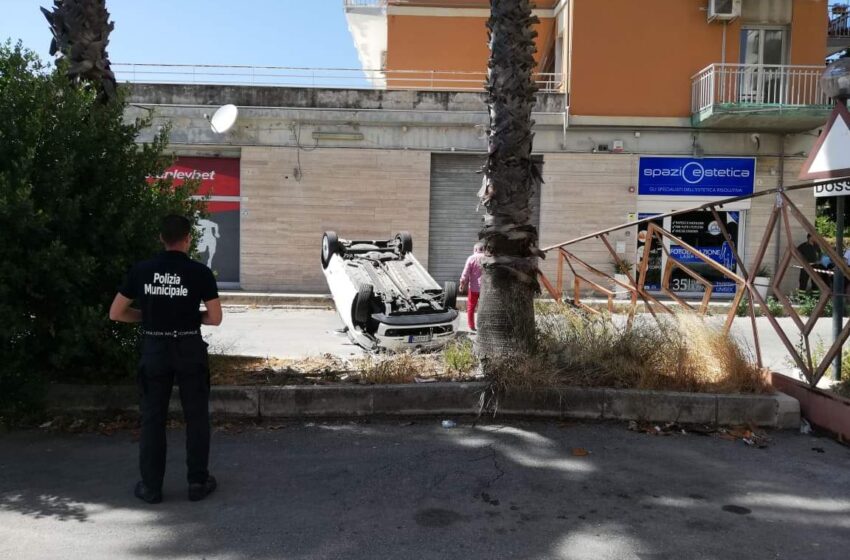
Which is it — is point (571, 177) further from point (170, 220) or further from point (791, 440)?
point (170, 220)

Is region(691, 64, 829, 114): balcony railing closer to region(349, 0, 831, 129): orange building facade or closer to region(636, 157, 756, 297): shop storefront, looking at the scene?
region(349, 0, 831, 129): orange building facade

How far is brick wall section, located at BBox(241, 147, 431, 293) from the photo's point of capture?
57.3 ft

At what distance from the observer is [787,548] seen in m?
3.53

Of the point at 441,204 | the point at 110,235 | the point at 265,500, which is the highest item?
the point at 441,204

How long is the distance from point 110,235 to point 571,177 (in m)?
13.7

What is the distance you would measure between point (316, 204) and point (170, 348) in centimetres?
1383

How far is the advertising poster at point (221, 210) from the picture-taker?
17625 mm

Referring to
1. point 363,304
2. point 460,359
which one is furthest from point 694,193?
point 460,359

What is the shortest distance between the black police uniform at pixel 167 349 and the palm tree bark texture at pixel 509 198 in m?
2.88

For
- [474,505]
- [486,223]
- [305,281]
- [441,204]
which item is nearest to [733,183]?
[441,204]

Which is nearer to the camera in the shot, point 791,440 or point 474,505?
point 474,505

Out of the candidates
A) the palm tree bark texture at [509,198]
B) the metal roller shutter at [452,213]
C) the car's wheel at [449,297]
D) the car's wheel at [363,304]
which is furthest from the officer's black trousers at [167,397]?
the metal roller shutter at [452,213]

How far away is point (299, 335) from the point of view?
1137 cm

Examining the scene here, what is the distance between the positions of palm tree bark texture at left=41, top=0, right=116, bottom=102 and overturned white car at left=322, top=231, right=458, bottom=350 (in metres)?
3.95
